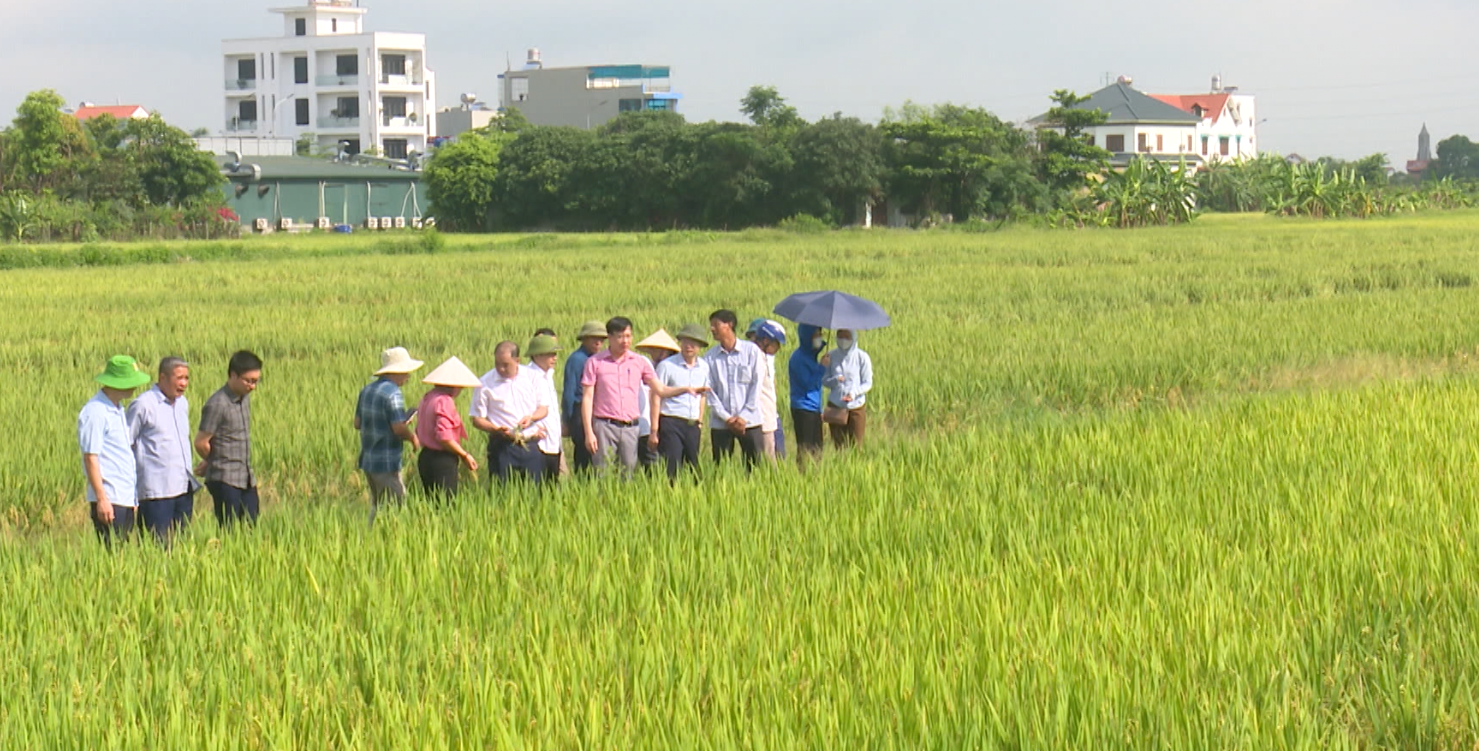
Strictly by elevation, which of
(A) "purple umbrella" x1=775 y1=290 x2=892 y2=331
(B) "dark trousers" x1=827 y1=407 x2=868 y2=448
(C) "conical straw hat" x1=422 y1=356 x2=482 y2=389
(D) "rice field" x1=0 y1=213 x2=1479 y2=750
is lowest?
(D) "rice field" x1=0 y1=213 x2=1479 y2=750

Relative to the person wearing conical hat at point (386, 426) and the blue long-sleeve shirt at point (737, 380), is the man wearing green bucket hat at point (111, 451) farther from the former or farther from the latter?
the blue long-sleeve shirt at point (737, 380)

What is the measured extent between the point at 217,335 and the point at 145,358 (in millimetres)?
1694

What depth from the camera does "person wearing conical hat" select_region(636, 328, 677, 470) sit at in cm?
912

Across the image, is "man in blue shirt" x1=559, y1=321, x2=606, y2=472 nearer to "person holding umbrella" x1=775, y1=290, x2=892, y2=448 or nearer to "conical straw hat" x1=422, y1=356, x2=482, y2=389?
"conical straw hat" x1=422, y1=356, x2=482, y2=389

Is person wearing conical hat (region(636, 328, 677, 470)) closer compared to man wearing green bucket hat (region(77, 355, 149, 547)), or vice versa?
man wearing green bucket hat (region(77, 355, 149, 547))

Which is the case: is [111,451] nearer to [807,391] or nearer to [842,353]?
[807,391]

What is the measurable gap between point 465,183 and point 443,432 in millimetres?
48749

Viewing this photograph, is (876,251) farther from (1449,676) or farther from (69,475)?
(1449,676)

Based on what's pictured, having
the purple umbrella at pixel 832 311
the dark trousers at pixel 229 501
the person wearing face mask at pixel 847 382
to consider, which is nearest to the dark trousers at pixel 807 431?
the person wearing face mask at pixel 847 382

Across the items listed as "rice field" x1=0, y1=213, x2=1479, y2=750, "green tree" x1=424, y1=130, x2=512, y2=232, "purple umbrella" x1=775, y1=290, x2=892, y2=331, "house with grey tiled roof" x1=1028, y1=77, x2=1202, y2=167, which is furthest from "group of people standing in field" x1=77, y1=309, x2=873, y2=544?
"house with grey tiled roof" x1=1028, y1=77, x2=1202, y2=167

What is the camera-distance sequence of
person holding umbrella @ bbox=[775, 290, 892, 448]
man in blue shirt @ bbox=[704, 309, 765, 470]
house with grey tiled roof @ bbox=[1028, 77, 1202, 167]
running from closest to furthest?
1. man in blue shirt @ bbox=[704, 309, 765, 470]
2. person holding umbrella @ bbox=[775, 290, 892, 448]
3. house with grey tiled roof @ bbox=[1028, 77, 1202, 167]

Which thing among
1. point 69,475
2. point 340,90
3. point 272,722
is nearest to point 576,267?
point 69,475

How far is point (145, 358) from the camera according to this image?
16.7 m

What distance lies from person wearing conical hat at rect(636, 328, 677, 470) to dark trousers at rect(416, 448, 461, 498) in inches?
51.8
